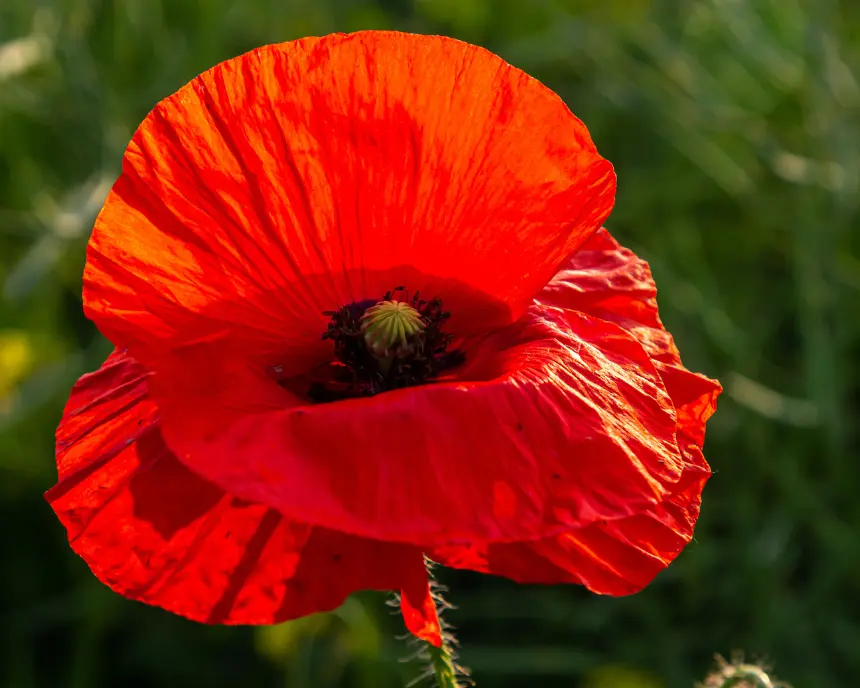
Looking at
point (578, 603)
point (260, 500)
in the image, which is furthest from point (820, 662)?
point (260, 500)

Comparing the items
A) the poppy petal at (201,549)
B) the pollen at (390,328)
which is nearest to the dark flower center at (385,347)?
the pollen at (390,328)

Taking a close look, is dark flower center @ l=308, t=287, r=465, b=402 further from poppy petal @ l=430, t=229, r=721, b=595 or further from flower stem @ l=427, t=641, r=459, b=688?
flower stem @ l=427, t=641, r=459, b=688

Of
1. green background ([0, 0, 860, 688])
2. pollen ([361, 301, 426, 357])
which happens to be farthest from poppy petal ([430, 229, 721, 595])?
green background ([0, 0, 860, 688])

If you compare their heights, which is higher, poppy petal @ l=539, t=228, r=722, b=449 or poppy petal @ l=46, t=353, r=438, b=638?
poppy petal @ l=539, t=228, r=722, b=449

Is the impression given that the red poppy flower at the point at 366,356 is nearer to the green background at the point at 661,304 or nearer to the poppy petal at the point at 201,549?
the poppy petal at the point at 201,549

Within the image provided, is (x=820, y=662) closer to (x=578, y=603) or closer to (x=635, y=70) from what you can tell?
(x=578, y=603)
